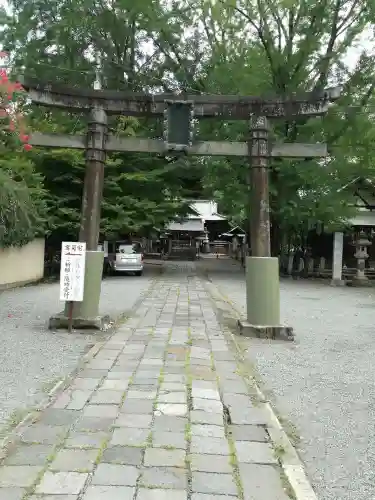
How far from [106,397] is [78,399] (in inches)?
10.5

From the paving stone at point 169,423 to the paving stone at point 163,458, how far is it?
0.40 meters

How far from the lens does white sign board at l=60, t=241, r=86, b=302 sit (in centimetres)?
801

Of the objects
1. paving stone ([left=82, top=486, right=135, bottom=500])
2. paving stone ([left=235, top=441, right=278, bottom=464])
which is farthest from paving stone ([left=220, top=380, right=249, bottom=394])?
paving stone ([left=82, top=486, right=135, bottom=500])

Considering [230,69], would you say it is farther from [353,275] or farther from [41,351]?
[41,351]

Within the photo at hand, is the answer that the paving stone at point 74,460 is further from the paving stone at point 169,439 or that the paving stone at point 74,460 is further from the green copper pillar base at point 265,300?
the green copper pillar base at point 265,300

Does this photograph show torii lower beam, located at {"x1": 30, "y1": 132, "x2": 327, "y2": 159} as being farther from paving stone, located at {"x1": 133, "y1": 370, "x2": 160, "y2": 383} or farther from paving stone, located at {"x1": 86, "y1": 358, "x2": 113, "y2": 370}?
paving stone, located at {"x1": 133, "y1": 370, "x2": 160, "y2": 383}

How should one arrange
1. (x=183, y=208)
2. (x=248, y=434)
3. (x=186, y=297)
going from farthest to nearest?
(x=183, y=208) → (x=186, y=297) → (x=248, y=434)

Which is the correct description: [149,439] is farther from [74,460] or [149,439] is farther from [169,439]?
[74,460]

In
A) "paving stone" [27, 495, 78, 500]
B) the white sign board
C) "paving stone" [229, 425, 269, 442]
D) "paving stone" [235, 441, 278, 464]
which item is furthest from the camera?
the white sign board

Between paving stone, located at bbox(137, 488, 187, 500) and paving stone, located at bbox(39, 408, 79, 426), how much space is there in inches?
50.4

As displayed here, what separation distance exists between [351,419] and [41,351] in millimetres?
4219

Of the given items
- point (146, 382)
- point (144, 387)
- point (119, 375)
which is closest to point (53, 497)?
point (144, 387)

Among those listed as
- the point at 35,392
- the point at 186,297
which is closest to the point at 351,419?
the point at 35,392

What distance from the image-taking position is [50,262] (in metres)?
20.7
